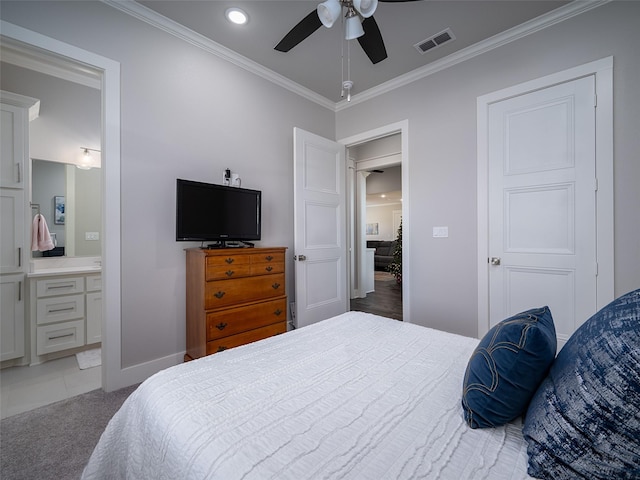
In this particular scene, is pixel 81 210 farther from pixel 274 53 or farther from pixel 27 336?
pixel 274 53

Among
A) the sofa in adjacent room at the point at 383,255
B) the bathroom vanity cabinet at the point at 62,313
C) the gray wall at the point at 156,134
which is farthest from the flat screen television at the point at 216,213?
the sofa in adjacent room at the point at 383,255

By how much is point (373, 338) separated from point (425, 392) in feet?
1.71

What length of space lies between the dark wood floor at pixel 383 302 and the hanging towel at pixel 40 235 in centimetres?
391

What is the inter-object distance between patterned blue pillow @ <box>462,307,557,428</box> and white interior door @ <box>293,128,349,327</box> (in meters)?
2.35

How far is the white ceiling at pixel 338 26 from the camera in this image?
2189 mm

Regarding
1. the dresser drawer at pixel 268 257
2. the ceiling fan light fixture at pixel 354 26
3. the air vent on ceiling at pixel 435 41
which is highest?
the air vent on ceiling at pixel 435 41

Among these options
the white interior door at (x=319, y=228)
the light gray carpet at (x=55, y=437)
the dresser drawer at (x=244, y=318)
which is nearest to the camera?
the light gray carpet at (x=55, y=437)

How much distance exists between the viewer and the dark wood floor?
4316mm

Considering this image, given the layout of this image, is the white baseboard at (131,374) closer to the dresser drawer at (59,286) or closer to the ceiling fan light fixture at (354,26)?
the dresser drawer at (59,286)

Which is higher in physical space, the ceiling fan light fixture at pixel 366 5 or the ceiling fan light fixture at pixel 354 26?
the ceiling fan light fixture at pixel 354 26

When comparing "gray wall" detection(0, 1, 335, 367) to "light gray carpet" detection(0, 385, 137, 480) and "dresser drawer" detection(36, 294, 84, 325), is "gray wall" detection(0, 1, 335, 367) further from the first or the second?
"dresser drawer" detection(36, 294, 84, 325)

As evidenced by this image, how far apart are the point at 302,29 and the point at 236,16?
0.74m

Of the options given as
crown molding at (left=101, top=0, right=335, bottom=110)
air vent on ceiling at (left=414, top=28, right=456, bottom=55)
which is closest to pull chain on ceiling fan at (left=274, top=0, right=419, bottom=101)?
air vent on ceiling at (left=414, top=28, right=456, bottom=55)

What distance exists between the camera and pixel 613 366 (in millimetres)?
598
